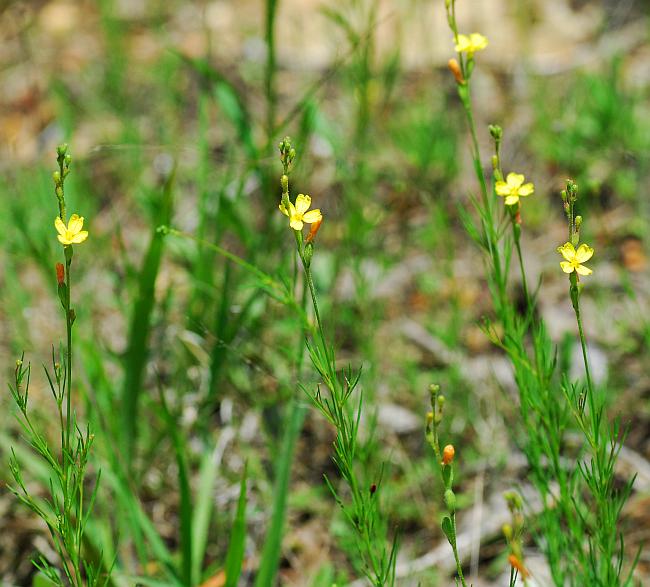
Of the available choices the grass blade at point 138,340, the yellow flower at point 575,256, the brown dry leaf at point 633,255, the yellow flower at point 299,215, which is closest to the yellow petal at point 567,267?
the yellow flower at point 575,256

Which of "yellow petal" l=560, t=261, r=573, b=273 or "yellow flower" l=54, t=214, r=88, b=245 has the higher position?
"yellow flower" l=54, t=214, r=88, b=245

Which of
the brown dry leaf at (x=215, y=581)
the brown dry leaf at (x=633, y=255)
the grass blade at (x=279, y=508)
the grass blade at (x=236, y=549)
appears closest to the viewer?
the grass blade at (x=236, y=549)

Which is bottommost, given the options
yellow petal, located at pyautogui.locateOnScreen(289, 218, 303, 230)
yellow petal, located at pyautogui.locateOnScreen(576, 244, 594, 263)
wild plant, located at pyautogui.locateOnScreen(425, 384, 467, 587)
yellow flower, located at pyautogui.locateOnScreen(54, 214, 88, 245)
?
wild plant, located at pyautogui.locateOnScreen(425, 384, 467, 587)

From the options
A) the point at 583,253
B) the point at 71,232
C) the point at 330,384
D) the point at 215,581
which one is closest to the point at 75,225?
the point at 71,232

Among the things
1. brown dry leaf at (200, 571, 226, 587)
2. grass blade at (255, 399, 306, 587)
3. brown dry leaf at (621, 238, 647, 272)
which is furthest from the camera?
brown dry leaf at (621, 238, 647, 272)

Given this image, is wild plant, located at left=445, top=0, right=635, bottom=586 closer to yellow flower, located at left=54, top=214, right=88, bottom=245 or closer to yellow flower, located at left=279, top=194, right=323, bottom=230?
yellow flower, located at left=279, top=194, right=323, bottom=230

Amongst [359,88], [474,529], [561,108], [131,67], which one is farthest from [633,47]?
[474,529]

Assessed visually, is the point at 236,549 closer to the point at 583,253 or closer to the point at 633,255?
the point at 583,253

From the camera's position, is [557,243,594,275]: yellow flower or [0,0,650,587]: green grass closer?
[557,243,594,275]: yellow flower

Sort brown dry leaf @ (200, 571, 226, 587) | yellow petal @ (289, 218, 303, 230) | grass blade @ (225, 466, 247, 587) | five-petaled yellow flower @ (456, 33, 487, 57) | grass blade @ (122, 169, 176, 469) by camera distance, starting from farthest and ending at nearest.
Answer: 1. grass blade @ (122, 169, 176, 469)
2. brown dry leaf @ (200, 571, 226, 587)
3. grass blade @ (225, 466, 247, 587)
4. five-petaled yellow flower @ (456, 33, 487, 57)
5. yellow petal @ (289, 218, 303, 230)

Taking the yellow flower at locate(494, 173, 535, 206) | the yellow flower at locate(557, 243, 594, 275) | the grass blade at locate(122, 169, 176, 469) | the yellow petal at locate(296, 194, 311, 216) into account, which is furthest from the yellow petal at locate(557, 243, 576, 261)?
the grass blade at locate(122, 169, 176, 469)

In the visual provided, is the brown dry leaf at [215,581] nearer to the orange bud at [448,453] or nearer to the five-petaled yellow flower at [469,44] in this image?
the orange bud at [448,453]
